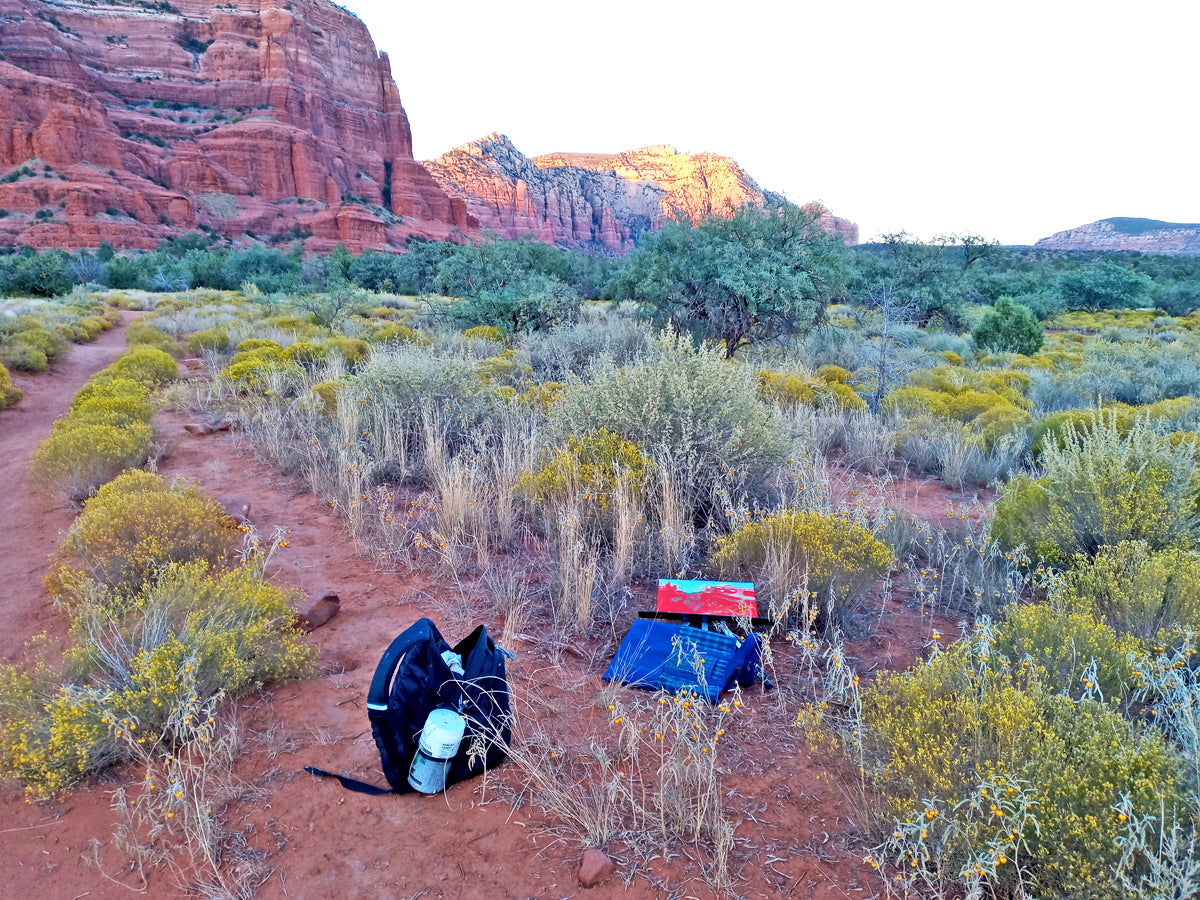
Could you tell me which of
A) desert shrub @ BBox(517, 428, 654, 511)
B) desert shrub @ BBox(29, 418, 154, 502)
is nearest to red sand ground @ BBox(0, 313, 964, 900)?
desert shrub @ BBox(517, 428, 654, 511)

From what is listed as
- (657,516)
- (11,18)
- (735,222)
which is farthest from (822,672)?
(11,18)

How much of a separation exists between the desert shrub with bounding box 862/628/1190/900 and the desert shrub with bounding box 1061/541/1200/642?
0.78 metres

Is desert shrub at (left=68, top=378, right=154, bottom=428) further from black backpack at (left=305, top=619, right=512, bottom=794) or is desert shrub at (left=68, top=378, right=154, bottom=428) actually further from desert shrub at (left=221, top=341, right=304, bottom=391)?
black backpack at (left=305, top=619, right=512, bottom=794)

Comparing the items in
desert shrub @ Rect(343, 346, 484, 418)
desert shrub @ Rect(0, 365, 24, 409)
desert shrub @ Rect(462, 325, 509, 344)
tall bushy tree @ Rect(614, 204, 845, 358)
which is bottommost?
desert shrub @ Rect(0, 365, 24, 409)

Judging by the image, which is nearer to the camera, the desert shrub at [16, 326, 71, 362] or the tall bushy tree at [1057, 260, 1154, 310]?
the desert shrub at [16, 326, 71, 362]

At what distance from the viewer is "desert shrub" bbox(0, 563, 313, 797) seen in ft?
7.39

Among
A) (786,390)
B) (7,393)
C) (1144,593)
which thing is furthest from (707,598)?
(7,393)

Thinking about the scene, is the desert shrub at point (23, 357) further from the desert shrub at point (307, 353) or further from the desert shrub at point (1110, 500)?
the desert shrub at point (1110, 500)

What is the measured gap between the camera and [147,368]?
9.38 metres

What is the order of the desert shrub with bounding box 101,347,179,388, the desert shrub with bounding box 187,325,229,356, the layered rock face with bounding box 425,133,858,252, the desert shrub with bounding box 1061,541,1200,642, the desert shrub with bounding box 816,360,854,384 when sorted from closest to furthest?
the desert shrub with bounding box 1061,541,1200,642, the desert shrub with bounding box 101,347,179,388, the desert shrub with bounding box 816,360,854,384, the desert shrub with bounding box 187,325,229,356, the layered rock face with bounding box 425,133,858,252

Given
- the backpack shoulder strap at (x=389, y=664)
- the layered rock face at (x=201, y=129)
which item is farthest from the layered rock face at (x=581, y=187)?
the backpack shoulder strap at (x=389, y=664)

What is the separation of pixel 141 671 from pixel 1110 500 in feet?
15.4

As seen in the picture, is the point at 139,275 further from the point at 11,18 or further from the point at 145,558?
the point at 11,18

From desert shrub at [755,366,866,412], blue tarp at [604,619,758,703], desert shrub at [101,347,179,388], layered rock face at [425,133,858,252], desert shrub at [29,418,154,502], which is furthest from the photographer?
layered rock face at [425,133,858,252]
